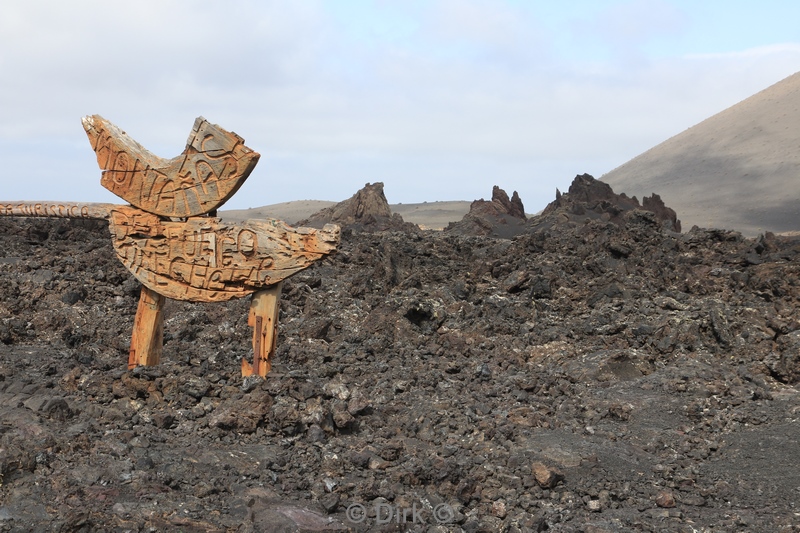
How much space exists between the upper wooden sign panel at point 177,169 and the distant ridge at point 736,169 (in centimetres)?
2817

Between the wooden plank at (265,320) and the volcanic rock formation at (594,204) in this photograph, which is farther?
the volcanic rock formation at (594,204)

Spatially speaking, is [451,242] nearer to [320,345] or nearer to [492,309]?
[492,309]

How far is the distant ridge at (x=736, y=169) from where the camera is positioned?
3794cm

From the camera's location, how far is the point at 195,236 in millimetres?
8180

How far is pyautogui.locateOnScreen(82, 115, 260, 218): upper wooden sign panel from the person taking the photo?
790 centimetres

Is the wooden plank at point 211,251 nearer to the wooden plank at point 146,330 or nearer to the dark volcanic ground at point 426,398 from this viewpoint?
the wooden plank at point 146,330

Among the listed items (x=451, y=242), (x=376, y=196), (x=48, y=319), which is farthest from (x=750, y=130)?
(x=48, y=319)

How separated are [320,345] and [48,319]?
352cm

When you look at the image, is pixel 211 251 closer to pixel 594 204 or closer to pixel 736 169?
pixel 594 204

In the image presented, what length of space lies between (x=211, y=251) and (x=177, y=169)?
2.73 feet

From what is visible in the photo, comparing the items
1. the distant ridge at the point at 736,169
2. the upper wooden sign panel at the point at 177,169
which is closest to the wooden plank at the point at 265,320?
the upper wooden sign panel at the point at 177,169

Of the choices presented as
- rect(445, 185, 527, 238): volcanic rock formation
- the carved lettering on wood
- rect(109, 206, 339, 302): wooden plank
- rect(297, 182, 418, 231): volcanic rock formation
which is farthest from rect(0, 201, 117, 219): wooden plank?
rect(297, 182, 418, 231): volcanic rock formation

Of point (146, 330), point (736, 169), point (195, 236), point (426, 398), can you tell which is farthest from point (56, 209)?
point (736, 169)

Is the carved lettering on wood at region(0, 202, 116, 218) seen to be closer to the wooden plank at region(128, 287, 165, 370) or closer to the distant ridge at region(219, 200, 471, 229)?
the wooden plank at region(128, 287, 165, 370)
